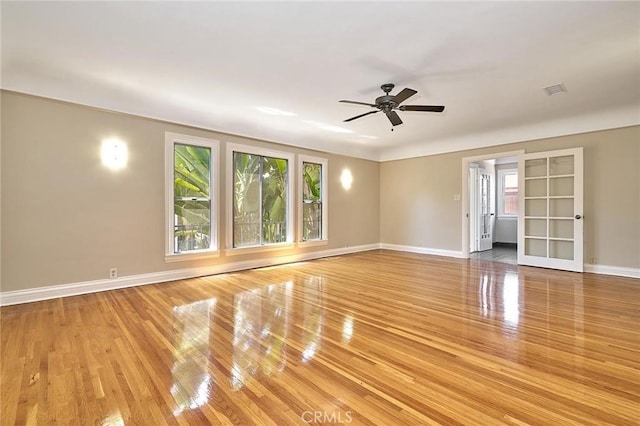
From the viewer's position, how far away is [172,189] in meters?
4.71

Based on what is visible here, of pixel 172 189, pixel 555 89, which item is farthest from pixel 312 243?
pixel 555 89

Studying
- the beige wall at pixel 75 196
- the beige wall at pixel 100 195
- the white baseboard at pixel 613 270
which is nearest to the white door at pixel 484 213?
the beige wall at pixel 100 195

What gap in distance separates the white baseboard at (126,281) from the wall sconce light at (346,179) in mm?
2125

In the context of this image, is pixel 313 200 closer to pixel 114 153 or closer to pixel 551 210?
pixel 114 153

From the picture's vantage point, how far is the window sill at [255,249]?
5.42 meters

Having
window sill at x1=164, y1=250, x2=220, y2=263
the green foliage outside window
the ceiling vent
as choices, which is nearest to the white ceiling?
the ceiling vent

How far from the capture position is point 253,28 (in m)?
2.67

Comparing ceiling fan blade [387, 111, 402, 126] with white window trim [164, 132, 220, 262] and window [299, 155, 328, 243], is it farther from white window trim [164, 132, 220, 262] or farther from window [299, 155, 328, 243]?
white window trim [164, 132, 220, 262]

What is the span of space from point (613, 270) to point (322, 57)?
5.93 meters

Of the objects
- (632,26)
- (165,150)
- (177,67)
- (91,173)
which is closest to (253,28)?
(177,67)

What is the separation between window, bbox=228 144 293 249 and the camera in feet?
18.3

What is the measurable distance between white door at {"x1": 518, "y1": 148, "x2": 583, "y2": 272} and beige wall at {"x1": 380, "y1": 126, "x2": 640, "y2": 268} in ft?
0.59

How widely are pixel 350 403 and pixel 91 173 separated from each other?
4337 millimetres

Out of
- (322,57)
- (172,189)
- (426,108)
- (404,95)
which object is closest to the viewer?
(322,57)
